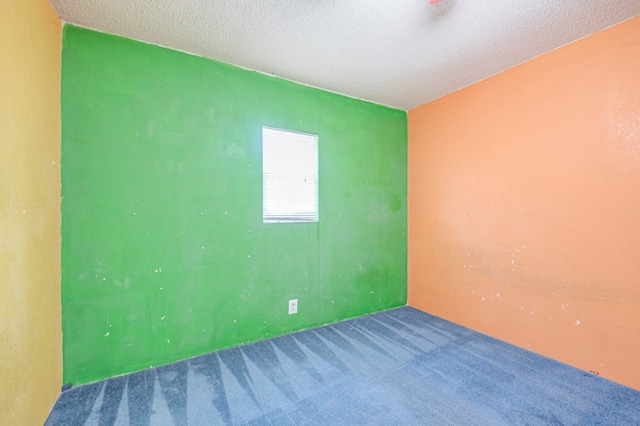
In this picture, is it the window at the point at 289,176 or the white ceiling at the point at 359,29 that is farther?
the window at the point at 289,176

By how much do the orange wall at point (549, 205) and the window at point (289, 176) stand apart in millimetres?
1406

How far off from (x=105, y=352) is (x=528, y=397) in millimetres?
2740

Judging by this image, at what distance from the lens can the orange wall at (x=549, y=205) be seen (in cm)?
172

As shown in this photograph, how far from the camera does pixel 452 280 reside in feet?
8.98

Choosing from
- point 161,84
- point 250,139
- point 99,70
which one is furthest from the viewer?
point 250,139

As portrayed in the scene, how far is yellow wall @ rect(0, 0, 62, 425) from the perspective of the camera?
111cm

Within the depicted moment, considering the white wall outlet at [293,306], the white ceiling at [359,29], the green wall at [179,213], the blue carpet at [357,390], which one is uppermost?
the white ceiling at [359,29]

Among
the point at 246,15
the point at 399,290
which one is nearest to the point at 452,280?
the point at 399,290

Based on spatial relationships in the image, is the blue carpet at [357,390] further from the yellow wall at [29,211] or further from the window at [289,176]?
the window at [289,176]

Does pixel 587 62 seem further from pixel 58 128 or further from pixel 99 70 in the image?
pixel 58 128

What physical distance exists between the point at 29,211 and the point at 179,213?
2.58ft

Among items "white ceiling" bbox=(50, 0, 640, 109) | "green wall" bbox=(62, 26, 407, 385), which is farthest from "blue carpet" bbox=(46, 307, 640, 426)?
"white ceiling" bbox=(50, 0, 640, 109)

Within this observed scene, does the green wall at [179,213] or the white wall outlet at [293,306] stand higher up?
the green wall at [179,213]

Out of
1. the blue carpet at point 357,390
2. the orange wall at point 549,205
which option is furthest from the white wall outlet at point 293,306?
the orange wall at point 549,205
